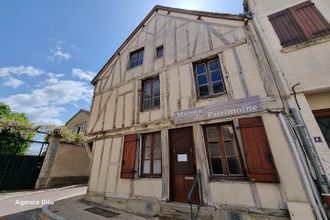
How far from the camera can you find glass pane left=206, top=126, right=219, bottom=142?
14.1 ft

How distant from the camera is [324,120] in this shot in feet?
11.7

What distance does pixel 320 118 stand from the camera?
363cm

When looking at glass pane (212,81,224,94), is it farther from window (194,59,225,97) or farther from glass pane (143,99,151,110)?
glass pane (143,99,151,110)

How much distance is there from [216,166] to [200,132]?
97 cm

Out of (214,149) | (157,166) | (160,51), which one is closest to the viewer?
(214,149)

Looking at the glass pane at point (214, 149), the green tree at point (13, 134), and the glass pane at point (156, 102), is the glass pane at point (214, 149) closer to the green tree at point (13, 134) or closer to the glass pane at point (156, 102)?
the glass pane at point (156, 102)

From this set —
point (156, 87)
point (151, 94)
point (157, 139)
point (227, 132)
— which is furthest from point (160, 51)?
point (227, 132)

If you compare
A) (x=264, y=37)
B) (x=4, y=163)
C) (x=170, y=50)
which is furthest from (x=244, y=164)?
(x=4, y=163)

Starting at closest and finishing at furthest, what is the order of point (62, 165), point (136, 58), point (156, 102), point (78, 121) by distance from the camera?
point (156, 102), point (136, 58), point (62, 165), point (78, 121)

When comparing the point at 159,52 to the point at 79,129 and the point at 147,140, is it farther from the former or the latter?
the point at 79,129

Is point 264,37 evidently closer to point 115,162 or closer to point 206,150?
point 206,150

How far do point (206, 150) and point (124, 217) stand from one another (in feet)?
9.18

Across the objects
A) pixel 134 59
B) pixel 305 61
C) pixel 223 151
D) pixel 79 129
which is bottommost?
pixel 223 151

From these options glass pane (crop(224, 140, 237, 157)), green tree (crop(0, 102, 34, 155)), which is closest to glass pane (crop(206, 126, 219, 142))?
glass pane (crop(224, 140, 237, 157))
